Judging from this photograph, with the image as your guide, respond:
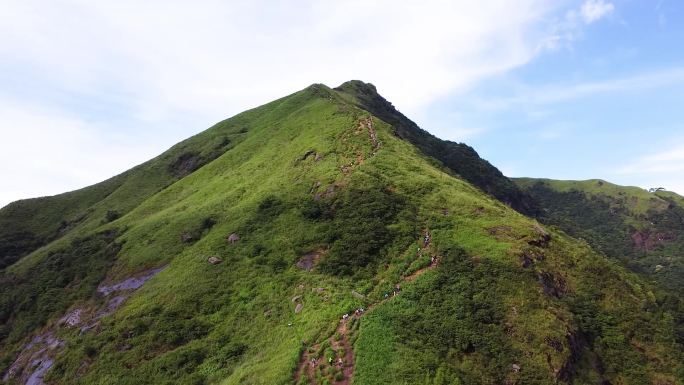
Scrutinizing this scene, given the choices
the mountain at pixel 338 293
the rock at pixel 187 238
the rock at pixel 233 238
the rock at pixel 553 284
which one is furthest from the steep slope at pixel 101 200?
the rock at pixel 553 284

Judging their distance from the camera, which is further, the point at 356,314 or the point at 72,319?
the point at 72,319

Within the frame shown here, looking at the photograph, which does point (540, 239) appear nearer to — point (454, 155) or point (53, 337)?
point (53, 337)

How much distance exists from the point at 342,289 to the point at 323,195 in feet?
55.7

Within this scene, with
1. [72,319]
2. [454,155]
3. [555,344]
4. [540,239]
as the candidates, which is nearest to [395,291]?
[555,344]

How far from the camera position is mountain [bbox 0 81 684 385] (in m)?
30.3

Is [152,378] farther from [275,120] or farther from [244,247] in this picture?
[275,120]

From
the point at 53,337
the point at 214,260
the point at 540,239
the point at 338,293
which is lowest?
the point at 53,337

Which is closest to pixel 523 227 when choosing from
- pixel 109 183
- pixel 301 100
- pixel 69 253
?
pixel 69 253

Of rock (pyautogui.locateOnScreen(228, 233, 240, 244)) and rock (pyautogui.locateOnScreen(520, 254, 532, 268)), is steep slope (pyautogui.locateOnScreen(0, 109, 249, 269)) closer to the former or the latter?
rock (pyautogui.locateOnScreen(228, 233, 240, 244))

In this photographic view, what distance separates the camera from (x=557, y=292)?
1382 inches

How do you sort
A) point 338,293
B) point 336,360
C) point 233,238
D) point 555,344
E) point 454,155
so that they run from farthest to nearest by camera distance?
point 454,155 → point 233,238 → point 338,293 → point 336,360 → point 555,344

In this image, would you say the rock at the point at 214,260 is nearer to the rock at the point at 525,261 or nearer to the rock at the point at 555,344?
the rock at the point at 525,261

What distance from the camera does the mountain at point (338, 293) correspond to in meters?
30.3

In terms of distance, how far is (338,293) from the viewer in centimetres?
3772
